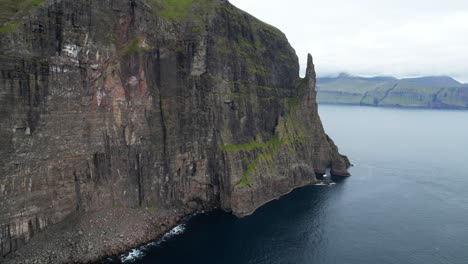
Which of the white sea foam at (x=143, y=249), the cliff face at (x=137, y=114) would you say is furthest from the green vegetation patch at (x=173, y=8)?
the white sea foam at (x=143, y=249)

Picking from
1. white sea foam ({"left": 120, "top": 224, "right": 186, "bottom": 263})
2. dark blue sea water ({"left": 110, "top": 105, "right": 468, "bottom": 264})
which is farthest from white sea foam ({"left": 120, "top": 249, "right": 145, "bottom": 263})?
dark blue sea water ({"left": 110, "top": 105, "right": 468, "bottom": 264})

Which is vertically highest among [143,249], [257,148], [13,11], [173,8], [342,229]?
[173,8]

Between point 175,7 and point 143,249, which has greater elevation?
point 175,7

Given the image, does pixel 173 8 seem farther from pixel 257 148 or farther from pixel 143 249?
pixel 143 249

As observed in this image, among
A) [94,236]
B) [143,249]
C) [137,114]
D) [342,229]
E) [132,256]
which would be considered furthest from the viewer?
[342,229]

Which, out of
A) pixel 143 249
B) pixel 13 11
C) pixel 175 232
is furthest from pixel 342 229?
pixel 13 11

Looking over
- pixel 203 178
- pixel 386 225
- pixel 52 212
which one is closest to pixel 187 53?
pixel 203 178

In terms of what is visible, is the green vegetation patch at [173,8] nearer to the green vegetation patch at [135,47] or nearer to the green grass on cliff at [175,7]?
the green grass on cliff at [175,7]

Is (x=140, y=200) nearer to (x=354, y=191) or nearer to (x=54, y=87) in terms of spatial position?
(x=54, y=87)

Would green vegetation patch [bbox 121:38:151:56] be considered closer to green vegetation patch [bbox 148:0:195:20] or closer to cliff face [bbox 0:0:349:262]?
cliff face [bbox 0:0:349:262]
